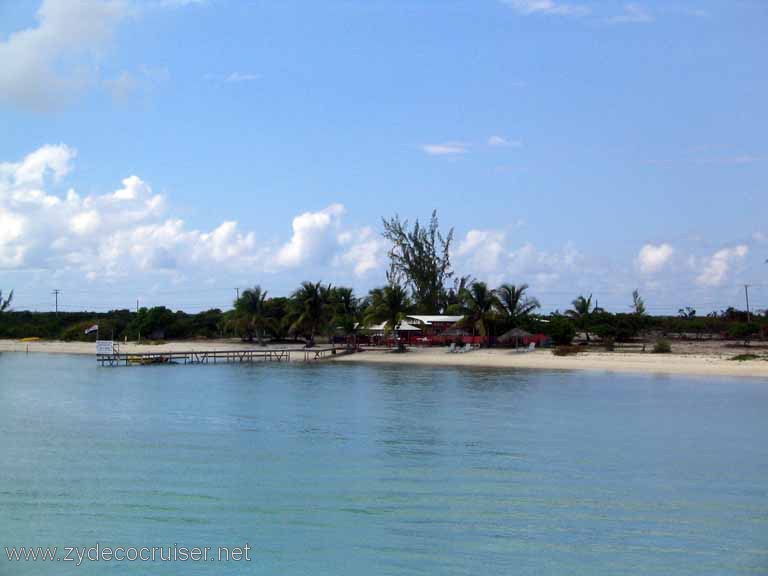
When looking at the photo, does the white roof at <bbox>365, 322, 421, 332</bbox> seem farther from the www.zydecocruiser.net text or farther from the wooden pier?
the www.zydecocruiser.net text

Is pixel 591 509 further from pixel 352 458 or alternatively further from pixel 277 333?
pixel 277 333

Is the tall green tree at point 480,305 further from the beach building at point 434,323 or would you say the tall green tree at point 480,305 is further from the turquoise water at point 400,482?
the turquoise water at point 400,482

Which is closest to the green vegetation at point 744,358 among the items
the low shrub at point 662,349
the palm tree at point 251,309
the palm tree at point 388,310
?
the low shrub at point 662,349

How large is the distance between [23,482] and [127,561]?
6163 millimetres

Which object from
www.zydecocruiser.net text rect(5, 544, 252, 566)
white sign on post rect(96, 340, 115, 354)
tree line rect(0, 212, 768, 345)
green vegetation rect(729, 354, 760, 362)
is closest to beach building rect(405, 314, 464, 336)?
tree line rect(0, 212, 768, 345)

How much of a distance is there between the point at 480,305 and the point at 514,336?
11.2ft

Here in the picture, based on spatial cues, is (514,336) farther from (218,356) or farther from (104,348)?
(104,348)

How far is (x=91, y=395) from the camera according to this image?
35.2m

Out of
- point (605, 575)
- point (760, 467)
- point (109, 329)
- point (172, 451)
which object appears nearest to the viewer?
point (605, 575)

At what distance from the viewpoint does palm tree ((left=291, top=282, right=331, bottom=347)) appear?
6347cm

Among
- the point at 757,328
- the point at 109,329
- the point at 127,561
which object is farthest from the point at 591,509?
the point at 109,329

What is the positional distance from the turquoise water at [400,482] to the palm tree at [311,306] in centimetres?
3088

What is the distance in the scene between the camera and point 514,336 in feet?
188

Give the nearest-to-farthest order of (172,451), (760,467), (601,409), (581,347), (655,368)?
(760,467)
(172,451)
(601,409)
(655,368)
(581,347)
